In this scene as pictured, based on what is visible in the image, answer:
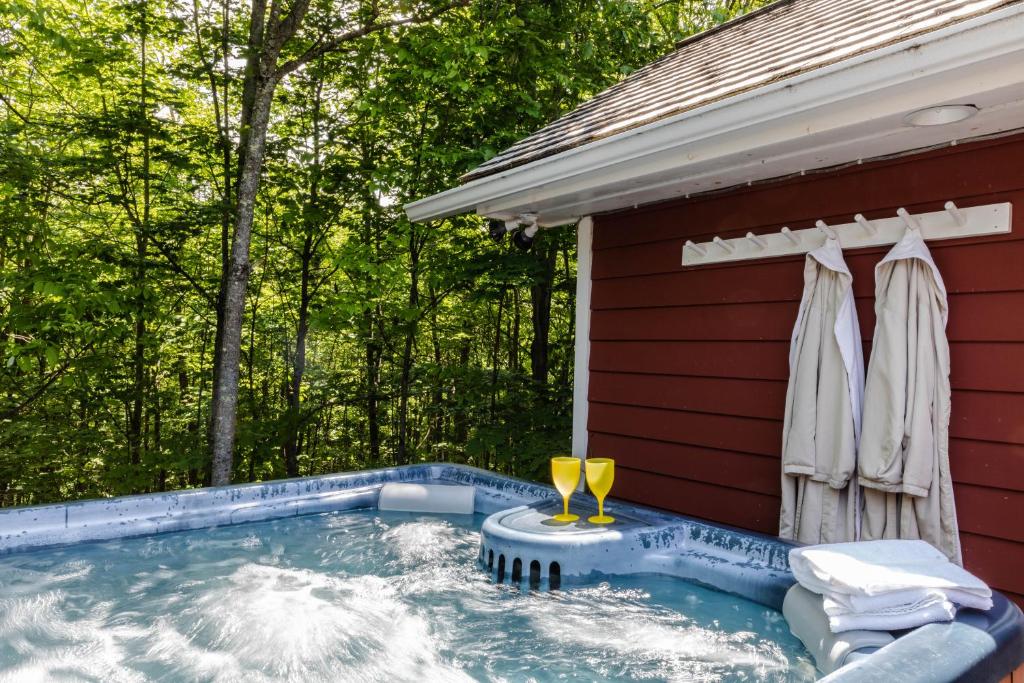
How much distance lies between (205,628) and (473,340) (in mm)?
6823

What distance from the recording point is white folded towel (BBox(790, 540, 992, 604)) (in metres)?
1.51

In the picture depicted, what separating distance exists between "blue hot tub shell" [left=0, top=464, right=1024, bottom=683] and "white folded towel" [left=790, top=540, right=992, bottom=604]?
0.27 ft

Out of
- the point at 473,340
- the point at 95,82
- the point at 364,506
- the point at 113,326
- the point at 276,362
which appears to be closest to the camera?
the point at 364,506

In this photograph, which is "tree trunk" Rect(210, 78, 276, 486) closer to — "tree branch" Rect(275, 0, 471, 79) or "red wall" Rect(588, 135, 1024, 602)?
"tree branch" Rect(275, 0, 471, 79)

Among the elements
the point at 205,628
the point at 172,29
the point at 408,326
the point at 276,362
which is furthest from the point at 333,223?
the point at 205,628

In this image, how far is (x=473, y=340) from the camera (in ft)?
28.5

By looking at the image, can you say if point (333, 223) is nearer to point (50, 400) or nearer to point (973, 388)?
point (50, 400)

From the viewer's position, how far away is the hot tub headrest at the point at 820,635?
150cm

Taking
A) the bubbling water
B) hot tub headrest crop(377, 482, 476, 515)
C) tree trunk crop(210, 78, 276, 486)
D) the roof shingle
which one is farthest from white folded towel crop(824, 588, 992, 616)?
tree trunk crop(210, 78, 276, 486)

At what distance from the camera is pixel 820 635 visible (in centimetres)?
168

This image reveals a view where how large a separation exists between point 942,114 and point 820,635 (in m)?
1.55

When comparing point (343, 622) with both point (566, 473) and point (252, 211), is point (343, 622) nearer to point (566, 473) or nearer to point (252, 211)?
point (566, 473)

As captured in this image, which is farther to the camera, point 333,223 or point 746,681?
point 333,223

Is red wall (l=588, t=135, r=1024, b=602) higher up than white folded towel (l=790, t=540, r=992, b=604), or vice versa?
red wall (l=588, t=135, r=1024, b=602)
